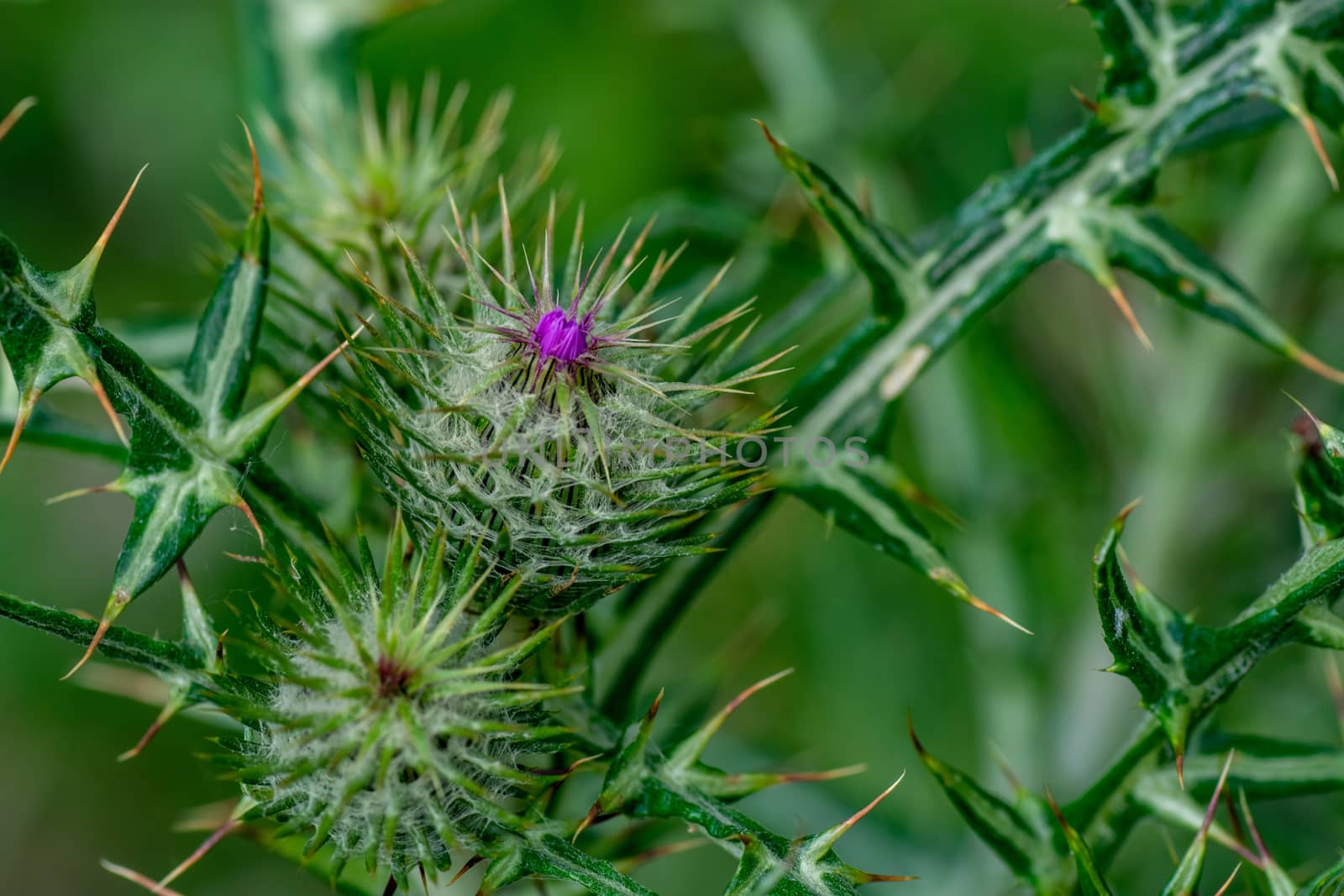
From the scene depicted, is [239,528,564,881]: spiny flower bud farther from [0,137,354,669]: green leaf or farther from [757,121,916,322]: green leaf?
[757,121,916,322]: green leaf

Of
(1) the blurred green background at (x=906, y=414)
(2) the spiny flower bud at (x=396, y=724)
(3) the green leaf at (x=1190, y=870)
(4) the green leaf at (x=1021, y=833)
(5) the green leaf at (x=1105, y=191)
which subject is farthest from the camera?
(1) the blurred green background at (x=906, y=414)

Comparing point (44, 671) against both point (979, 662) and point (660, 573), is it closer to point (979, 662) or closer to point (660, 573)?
point (660, 573)

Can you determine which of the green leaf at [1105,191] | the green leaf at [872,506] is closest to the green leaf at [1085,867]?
the green leaf at [872,506]

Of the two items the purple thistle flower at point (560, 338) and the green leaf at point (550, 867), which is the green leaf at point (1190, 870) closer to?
→ the green leaf at point (550, 867)

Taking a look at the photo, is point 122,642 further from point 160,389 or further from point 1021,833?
point 1021,833

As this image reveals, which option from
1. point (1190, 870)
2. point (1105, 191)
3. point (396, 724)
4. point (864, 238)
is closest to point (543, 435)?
point (396, 724)

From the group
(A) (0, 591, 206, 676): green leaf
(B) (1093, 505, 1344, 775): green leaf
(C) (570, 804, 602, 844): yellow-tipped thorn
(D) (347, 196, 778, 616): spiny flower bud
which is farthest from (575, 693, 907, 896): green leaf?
(A) (0, 591, 206, 676): green leaf
